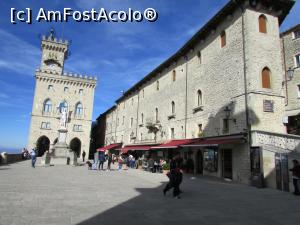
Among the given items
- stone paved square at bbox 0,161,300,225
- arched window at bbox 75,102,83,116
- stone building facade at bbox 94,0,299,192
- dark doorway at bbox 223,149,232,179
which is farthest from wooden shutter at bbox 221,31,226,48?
arched window at bbox 75,102,83,116

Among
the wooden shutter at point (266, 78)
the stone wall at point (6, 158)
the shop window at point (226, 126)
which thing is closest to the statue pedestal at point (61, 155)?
the stone wall at point (6, 158)

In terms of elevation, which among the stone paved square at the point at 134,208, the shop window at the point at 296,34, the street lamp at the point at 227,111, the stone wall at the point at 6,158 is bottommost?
the stone paved square at the point at 134,208

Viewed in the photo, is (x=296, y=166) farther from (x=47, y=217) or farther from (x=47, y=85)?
(x=47, y=85)

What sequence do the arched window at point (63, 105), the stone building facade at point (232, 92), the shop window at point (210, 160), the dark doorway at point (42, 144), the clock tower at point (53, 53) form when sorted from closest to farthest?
the stone building facade at point (232, 92)
the shop window at point (210, 160)
the dark doorway at point (42, 144)
the arched window at point (63, 105)
the clock tower at point (53, 53)

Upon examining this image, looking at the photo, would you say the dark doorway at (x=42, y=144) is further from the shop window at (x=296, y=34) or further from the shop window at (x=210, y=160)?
the shop window at (x=296, y=34)

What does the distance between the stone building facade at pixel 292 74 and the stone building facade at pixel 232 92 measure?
8.22m

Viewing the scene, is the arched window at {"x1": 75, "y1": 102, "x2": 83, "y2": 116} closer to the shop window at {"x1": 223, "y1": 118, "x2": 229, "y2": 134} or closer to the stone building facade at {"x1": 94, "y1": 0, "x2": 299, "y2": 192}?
the stone building facade at {"x1": 94, "y1": 0, "x2": 299, "y2": 192}

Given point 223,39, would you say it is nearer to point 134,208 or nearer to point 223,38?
point 223,38

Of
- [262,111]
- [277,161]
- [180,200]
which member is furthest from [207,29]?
[180,200]

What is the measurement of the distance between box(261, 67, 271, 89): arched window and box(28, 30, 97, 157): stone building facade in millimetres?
38287

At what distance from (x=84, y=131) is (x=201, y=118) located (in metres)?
33.3

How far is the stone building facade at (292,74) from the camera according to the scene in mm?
24734

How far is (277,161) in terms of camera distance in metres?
12.8

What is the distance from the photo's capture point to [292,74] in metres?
24.7
